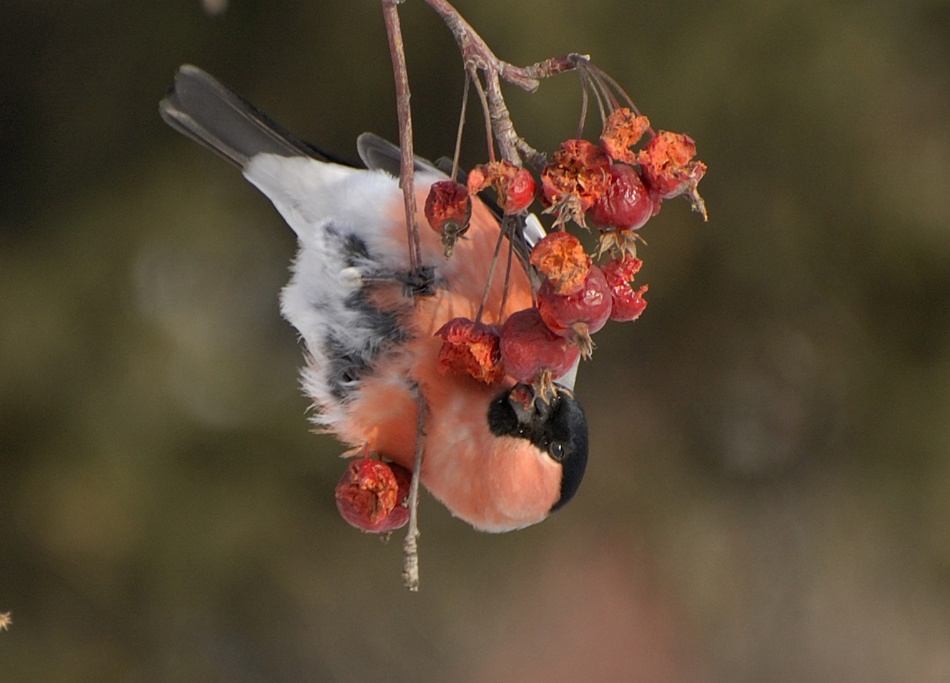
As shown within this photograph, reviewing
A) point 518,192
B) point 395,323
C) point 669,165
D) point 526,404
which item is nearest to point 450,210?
point 518,192

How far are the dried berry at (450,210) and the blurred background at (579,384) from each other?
158cm

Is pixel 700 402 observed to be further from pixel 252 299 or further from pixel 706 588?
pixel 252 299

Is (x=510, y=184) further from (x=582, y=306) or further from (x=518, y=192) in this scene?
(x=582, y=306)

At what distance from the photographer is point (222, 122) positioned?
60.7 inches

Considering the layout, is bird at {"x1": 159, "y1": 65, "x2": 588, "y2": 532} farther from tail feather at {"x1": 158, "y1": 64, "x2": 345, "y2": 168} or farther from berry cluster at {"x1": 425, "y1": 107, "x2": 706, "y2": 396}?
berry cluster at {"x1": 425, "y1": 107, "x2": 706, "y2": 396}

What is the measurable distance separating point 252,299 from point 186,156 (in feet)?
1.52

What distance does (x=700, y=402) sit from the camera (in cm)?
285

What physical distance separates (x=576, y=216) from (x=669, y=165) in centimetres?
13

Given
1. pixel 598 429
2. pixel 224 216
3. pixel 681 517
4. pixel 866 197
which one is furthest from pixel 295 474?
pixel 866 197

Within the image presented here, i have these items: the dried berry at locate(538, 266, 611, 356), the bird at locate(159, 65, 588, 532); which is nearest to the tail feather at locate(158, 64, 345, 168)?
the bird at locate(159, 65, 588, 532)

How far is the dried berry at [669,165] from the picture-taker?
807 millimetres

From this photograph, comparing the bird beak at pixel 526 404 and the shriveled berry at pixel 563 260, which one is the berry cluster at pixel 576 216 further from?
the bird beak at pixel 526 404

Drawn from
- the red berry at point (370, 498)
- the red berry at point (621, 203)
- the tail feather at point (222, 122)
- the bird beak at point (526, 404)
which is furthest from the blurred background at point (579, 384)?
the red berry at point (621, 203)

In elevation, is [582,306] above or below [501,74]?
below
